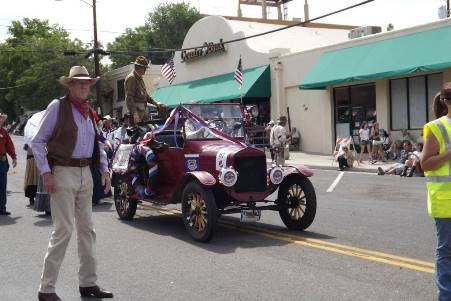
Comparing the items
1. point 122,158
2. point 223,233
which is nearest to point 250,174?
point 223,233

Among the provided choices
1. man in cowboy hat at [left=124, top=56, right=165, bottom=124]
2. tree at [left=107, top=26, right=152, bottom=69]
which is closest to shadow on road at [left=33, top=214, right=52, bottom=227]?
man in cowboy hat at [left=124, top=56, right=165, bottom=124]

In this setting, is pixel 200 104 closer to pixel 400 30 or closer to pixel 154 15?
pixel 400 30

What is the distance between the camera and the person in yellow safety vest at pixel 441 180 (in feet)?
14.2

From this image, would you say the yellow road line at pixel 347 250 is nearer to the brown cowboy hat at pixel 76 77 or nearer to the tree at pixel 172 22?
the brown cowboy hat at pixel 76 77

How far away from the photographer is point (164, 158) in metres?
9.20

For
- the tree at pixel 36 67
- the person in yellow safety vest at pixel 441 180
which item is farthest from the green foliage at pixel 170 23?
the person in yellow safety vest at pixel 441 180

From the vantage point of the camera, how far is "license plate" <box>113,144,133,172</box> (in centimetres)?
1005

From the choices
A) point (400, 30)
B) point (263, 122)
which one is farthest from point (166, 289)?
point (263, 122)

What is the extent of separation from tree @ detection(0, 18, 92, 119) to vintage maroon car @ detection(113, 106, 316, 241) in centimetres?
4730

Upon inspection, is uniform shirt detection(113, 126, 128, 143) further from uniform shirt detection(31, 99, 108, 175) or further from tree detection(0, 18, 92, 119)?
tree detection(0, 18, 92, 119)

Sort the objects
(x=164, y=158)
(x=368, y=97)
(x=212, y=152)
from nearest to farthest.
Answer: (x=212, y=152) < (x=164, y=158) < (x=368, y=97)

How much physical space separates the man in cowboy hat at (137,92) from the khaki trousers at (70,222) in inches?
195

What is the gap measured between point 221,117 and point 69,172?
4.33 meters

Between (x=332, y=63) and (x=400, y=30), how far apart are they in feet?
11.4
